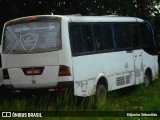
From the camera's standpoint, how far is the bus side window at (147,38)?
52.6 ft

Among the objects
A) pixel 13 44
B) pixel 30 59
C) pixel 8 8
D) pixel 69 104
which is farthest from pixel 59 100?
pixel 8 8

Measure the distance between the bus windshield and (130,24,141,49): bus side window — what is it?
4.46 meters

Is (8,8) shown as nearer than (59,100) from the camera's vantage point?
No

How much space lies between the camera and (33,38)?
11508mm

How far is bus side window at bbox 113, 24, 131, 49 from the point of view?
13992 millimetres

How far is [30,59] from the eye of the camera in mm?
11453

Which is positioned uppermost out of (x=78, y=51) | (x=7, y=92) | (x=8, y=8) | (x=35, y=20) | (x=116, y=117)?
(x=8, y=8)

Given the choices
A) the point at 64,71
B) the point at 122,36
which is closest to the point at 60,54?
the point at 64,71

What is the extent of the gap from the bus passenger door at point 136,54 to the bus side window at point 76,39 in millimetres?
3714

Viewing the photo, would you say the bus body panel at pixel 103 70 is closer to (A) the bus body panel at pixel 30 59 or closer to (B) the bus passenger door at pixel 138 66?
(B) the bus passenger door at pixel 138 66

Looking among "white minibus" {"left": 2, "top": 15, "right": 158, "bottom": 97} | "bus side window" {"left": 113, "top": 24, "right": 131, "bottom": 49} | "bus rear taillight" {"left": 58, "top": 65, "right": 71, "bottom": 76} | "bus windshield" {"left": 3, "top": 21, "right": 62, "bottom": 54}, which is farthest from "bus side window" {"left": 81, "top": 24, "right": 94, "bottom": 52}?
"bus side window" {"left": 113, "top": 24, "right": 131, "bottom": 49}

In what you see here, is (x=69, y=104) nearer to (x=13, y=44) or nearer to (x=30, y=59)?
(x=30, y=59)

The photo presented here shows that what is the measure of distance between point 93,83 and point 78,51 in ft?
3.46

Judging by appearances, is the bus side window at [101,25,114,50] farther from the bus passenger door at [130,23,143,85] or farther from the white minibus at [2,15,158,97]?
the bus passenger door at [130,23,143,85]
